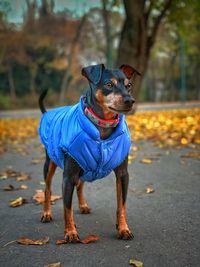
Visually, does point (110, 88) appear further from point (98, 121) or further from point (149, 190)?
point (149, 190)

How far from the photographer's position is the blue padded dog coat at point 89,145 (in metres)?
3.80

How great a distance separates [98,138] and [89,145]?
0.10m

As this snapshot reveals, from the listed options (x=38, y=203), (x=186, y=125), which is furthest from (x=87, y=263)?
(x=186, y=125)

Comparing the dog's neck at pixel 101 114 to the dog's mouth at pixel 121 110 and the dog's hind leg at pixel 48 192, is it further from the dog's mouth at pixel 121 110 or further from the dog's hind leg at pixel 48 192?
the dog's hind leg at pixel 48 192

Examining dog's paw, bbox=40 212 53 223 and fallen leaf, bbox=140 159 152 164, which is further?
fallen leaf, bbox=140 159 152 164

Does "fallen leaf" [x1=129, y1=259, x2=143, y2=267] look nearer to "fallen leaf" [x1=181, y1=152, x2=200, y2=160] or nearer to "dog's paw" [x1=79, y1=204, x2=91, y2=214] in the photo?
"dog's paw" [x1=79, y1=204, x2=91, y2=214]

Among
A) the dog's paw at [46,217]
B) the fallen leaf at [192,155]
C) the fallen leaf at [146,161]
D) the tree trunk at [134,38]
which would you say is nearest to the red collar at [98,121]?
the dog's paw at [46,217]

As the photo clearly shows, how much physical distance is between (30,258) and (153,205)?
75.6 inches

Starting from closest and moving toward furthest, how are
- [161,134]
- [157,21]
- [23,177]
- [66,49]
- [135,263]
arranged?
[135,263], [23,177], [161,134], [157,21], [66,49]

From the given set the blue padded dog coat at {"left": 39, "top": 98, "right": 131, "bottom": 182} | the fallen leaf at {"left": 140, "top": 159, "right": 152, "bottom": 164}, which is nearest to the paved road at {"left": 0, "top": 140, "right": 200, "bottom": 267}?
the blue padded dog coat at {"left": 39, "top": 98, "right": 131, "bottom": 182}

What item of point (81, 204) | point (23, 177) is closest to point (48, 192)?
point (81, 204)

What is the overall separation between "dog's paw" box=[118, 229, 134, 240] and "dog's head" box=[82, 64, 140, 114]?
1.08 m

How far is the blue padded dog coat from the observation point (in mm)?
3803

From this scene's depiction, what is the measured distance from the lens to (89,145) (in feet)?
12.5
